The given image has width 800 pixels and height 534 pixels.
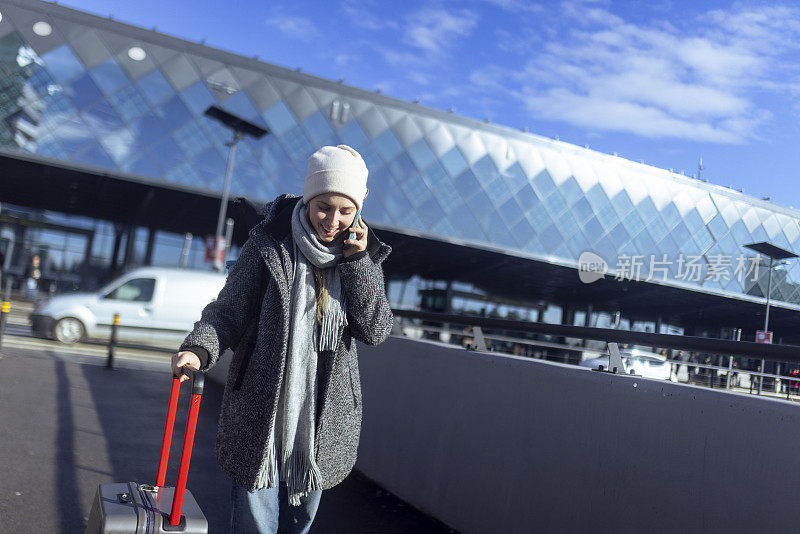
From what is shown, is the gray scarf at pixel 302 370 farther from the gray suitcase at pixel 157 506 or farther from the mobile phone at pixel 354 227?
the gray suitcase at pixel 157 506

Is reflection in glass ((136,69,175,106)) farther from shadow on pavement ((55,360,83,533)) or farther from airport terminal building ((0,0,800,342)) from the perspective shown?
shadow on pavement ((55,360,83,533))

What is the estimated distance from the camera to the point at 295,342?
7.91 ft

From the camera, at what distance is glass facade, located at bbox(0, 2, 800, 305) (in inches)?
1137

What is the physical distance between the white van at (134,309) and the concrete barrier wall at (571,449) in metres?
10.2

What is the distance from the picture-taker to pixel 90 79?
2972cm

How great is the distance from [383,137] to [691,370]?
31.1 meters

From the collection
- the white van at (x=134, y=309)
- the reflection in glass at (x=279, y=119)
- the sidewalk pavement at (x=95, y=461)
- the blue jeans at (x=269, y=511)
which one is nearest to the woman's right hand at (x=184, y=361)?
the blue jeans at (x=269, y=511)

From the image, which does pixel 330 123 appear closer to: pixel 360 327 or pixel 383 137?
pixel 383 137

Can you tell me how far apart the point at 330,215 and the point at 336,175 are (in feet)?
0.46

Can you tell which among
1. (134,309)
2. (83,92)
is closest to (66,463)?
(134,309)

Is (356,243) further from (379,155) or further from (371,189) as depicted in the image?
(379,155)

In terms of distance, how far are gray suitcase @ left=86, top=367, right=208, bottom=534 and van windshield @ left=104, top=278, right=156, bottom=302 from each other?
13.4 metres

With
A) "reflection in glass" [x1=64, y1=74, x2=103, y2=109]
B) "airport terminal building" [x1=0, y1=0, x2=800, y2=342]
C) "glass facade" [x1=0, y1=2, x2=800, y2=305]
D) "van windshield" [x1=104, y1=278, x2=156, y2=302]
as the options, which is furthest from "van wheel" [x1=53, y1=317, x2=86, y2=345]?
"reflection in glass" [x1=64, y1=74, x2=103, y2=109]

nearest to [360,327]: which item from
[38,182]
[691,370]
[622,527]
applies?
[622,527]
